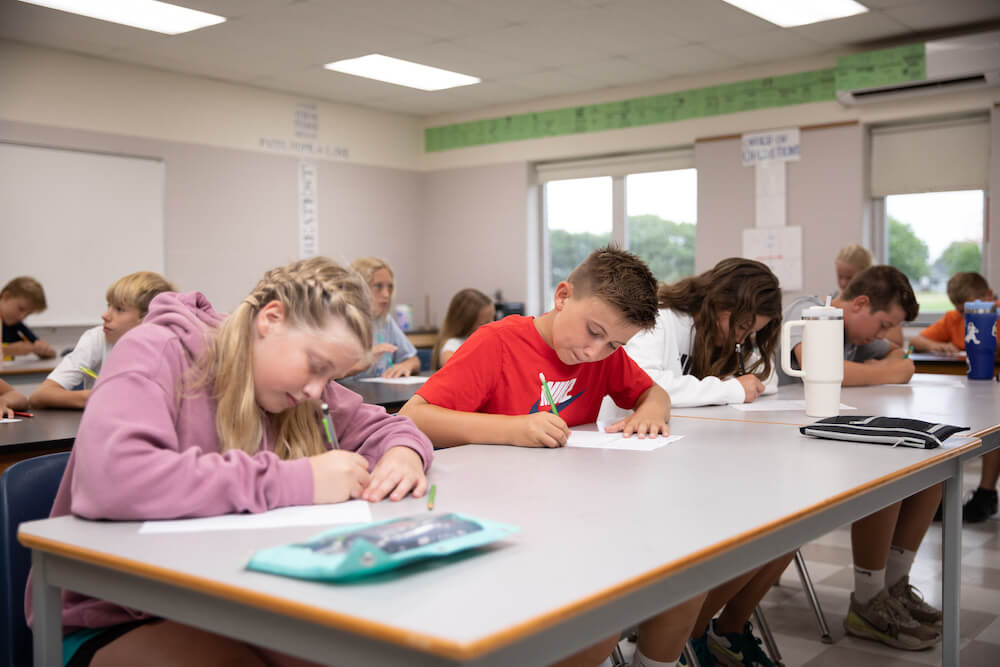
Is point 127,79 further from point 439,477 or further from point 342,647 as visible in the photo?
point 342,647

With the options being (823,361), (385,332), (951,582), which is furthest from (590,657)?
(385,332)

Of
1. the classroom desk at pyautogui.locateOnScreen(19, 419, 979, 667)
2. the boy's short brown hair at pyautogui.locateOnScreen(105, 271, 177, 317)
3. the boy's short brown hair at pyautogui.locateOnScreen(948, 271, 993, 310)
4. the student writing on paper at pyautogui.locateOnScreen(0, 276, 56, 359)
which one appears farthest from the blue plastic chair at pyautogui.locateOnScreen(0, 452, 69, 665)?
the boy's short brown hair at pyautogui.locateOnScreen(948, 271, 993, 310)

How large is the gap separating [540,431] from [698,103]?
4.95 meters

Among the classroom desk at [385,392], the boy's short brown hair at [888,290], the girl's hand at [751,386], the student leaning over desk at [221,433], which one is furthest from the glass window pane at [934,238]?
the student leaning over desk at [221,433]

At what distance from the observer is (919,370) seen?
4000mm

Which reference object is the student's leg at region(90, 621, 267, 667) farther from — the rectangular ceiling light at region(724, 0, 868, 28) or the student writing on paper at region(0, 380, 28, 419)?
the rectangular ceiling light at region(724, 0, 868, 28)

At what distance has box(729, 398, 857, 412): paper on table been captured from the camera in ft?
7.77

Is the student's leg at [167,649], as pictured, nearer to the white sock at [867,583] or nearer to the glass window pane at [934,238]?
the white sock at [867,583]

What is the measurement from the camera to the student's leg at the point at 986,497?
12.7 ft

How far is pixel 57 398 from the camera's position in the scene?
2641mm

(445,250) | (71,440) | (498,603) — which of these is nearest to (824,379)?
(498,603)

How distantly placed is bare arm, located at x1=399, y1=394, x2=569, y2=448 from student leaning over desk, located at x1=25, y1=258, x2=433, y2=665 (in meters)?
0.30

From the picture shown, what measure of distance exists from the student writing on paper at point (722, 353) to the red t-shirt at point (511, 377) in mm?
134

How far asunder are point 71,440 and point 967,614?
2.58 meters
